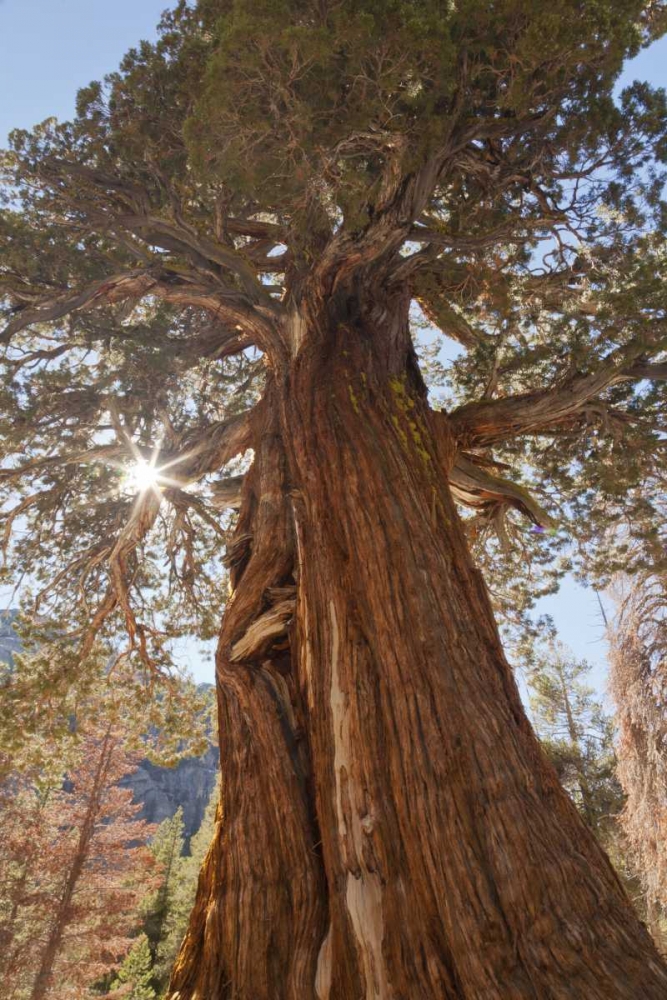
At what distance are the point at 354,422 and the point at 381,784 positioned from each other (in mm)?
2476

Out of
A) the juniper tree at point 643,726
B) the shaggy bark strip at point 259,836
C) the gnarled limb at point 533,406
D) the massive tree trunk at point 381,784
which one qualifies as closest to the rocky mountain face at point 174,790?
the juniper tree at point 643,726

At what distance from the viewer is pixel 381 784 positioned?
287 centimetres

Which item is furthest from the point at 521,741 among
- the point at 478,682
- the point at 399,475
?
the point at 399,475

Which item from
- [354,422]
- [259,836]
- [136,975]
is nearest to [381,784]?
[259,836]

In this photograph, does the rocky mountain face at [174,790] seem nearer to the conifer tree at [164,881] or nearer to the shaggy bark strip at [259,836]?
the conifer tree at [164,881]

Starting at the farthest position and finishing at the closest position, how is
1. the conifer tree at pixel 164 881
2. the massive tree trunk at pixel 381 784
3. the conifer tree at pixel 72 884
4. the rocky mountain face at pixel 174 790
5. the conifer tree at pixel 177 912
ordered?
the rocky mountain face at pixel 174 790, the conifer tree at pixel 164 881, the conifer tree at pixel 177 912, the conifer tree at pixel 72 884, the massive tree trunk at pixel 381 784

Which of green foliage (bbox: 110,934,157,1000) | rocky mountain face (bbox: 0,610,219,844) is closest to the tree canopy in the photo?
green foliage (bbox: 110,934,157,1000)

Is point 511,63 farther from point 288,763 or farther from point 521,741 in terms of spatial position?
point 288,763

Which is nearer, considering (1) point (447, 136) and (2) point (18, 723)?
(1) point (447, 136)

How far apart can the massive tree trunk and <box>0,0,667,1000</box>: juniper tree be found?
1cm

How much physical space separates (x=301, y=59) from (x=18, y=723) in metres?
6.44

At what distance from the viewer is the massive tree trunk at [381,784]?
2311mm

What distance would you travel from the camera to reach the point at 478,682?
10.2 feet

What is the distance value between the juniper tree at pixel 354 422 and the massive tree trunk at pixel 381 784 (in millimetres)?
14
